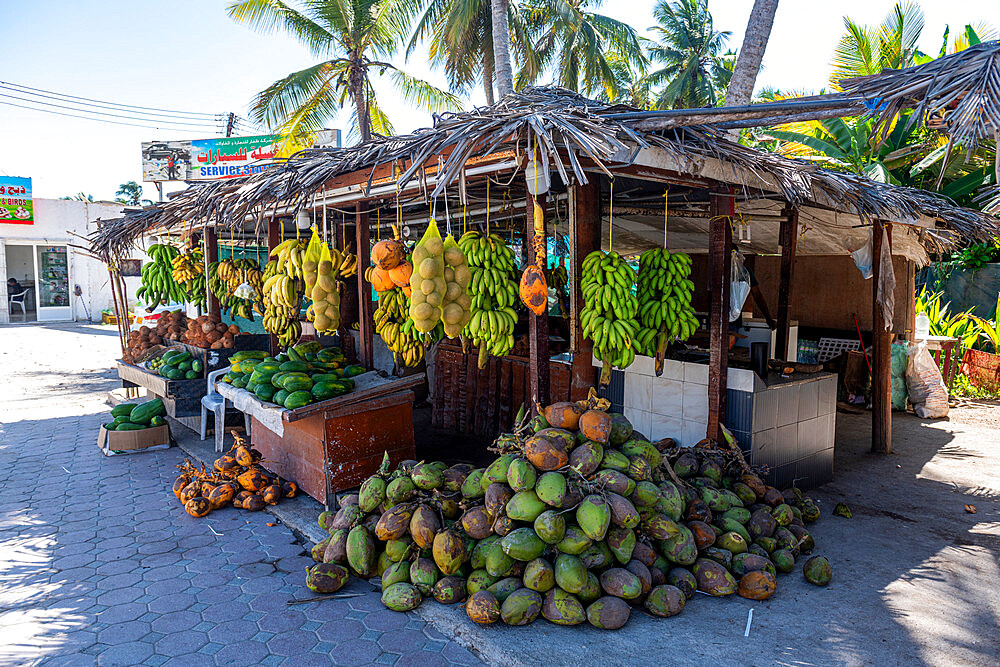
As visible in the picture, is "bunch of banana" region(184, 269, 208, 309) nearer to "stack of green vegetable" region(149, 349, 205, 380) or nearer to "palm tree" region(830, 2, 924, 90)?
"stack of green vegetable" region(149, 349, 205, 380)

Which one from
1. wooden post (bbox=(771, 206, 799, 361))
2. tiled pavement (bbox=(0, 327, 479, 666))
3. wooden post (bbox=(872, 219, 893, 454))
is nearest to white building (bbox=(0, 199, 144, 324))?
tiled pavement (bbox=(0, 327, 479, 666))

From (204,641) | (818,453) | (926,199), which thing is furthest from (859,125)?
(204,641)

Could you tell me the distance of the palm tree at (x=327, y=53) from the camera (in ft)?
45.6

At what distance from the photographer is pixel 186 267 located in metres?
8.21

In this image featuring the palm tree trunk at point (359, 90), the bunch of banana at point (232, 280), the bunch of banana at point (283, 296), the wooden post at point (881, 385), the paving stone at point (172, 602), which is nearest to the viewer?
the paving stone at point (172, 602)

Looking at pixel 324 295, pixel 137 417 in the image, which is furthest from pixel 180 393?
pixel 324 295

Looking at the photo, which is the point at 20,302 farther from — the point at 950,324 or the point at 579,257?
the point at 950,324

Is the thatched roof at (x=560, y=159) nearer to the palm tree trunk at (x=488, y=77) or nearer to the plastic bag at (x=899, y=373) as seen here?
the plastic bag at (x=899, y=373)

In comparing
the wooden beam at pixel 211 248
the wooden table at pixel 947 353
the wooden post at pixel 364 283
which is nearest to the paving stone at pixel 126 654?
the wooden post at pixel 364 283

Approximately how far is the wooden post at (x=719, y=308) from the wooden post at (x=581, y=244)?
3.38 ft

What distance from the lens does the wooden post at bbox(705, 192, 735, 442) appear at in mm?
4539

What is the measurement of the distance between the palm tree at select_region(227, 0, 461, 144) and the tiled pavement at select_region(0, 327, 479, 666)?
35.7ft

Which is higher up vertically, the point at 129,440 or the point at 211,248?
the point at 211,248

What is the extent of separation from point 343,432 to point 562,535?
86.6 inches
